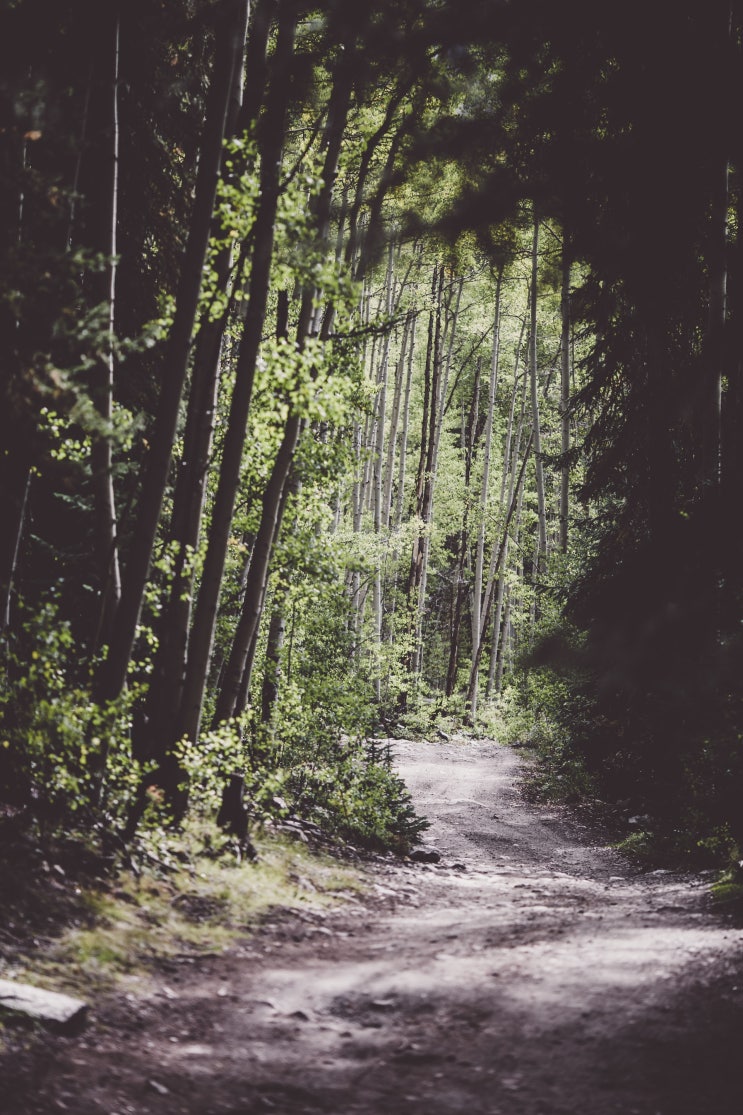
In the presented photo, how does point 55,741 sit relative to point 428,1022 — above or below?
above

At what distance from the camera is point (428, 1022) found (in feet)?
12.6

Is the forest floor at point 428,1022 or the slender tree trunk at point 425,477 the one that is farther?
the slender tree trunk at point 425,477

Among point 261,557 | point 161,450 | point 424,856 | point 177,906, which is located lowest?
point 424,856

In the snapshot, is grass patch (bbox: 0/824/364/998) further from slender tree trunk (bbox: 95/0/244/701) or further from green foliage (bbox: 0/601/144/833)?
slender tree trunk (bbox: 95/0/244/701)

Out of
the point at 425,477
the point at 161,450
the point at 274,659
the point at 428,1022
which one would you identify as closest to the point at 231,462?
the point at 161,450

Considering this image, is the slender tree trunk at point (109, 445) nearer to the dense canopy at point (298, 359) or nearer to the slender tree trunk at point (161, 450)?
the dense canopy at point (298, 359)

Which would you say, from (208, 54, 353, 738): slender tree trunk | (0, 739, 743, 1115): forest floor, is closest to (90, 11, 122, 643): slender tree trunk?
(208, 54, 353, 738): slender tree trunk

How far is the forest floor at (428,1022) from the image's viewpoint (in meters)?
3.04

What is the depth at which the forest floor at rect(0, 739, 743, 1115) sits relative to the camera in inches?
120

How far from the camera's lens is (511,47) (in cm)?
335

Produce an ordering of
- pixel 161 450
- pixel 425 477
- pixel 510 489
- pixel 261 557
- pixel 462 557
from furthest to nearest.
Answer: pixel 462 557
pixel 510 489
pixel 425 477
pixel 261 557
pixel 161 450

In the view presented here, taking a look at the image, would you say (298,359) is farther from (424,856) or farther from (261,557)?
(424,856)

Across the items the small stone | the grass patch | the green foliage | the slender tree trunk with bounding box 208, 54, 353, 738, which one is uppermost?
the slender tree trunk with bounding box 208, 54, 353, 738

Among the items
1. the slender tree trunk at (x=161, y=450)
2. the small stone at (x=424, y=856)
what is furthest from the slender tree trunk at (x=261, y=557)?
the small stone at (x=424, y=856)
